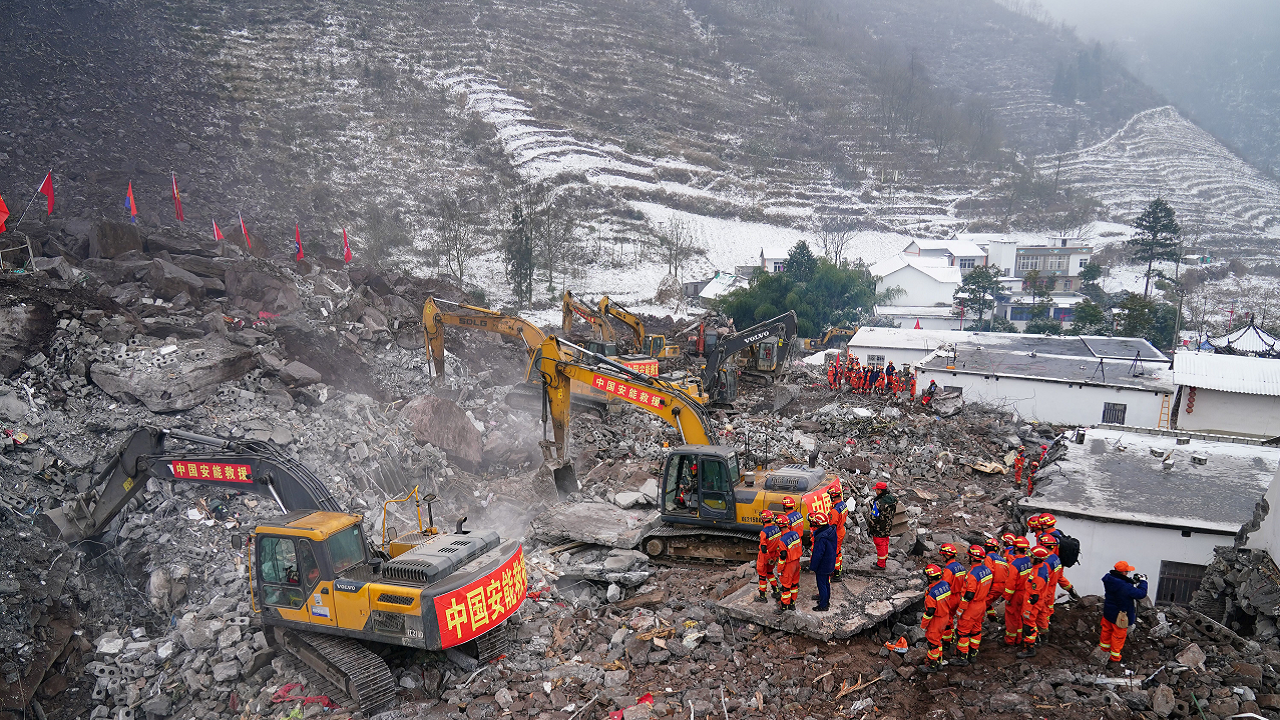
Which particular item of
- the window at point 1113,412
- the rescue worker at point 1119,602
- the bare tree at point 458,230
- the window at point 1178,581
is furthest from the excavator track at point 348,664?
the bare tree at point 458,230

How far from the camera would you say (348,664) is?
24.8 feet

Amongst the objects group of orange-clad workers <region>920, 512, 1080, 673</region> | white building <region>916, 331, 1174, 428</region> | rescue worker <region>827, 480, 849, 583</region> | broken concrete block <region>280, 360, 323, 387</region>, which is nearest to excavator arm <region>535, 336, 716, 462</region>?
rescue worker <region>827, 480, 849, 583</region>

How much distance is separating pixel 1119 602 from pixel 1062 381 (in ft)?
58.0

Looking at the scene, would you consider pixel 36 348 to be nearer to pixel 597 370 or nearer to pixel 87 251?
pixel 87 251

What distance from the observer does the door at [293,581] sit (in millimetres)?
7852

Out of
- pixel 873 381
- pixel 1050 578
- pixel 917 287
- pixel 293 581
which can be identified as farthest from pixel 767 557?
pixel 917 287

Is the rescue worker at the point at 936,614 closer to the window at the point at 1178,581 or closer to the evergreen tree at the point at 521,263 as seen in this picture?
the window at the point at 1178,581

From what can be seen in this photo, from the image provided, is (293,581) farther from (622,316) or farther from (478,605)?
(622,316)

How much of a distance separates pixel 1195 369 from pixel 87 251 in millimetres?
32006

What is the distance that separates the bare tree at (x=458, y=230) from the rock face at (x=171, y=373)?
88.1 feet

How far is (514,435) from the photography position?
57.4ft

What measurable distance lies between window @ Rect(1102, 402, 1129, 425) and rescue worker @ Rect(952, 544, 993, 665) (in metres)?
18.0

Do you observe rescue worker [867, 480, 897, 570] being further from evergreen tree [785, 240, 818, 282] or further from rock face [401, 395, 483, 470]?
evergreen tree [785, 240, 818, 282]

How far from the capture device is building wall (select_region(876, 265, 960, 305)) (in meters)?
47.4
